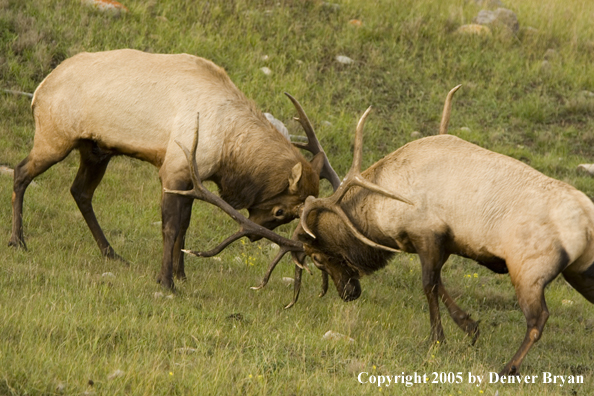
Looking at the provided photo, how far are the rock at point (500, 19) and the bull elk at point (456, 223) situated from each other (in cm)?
832

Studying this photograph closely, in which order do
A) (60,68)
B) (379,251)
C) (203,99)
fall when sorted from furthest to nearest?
(60,68), (203,99), (379,251)

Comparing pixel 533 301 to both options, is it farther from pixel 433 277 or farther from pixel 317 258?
pixel 317 258

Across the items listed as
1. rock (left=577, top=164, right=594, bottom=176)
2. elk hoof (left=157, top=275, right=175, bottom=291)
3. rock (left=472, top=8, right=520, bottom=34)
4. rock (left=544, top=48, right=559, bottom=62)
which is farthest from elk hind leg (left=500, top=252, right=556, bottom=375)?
rock (left=472, top=8, right=520, bottom=34)

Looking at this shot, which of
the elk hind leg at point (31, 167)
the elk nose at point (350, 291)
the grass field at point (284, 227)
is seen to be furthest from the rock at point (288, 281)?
the elk hind leg at point (31, 167)

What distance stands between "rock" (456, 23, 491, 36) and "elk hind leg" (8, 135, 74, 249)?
8258mm

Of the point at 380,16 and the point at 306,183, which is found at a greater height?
the point at 306,183

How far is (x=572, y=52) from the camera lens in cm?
1320

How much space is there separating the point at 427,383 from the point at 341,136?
6200 mm

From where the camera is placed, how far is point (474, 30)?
1308 centimetres

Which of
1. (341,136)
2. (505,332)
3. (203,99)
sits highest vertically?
(203,99)

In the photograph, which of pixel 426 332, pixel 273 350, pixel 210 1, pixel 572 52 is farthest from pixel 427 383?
pixel 572 52

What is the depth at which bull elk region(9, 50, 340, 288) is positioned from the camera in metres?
6.36

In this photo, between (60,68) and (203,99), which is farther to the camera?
(60,68)

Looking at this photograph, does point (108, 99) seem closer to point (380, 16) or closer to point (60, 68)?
point (60, 68)
